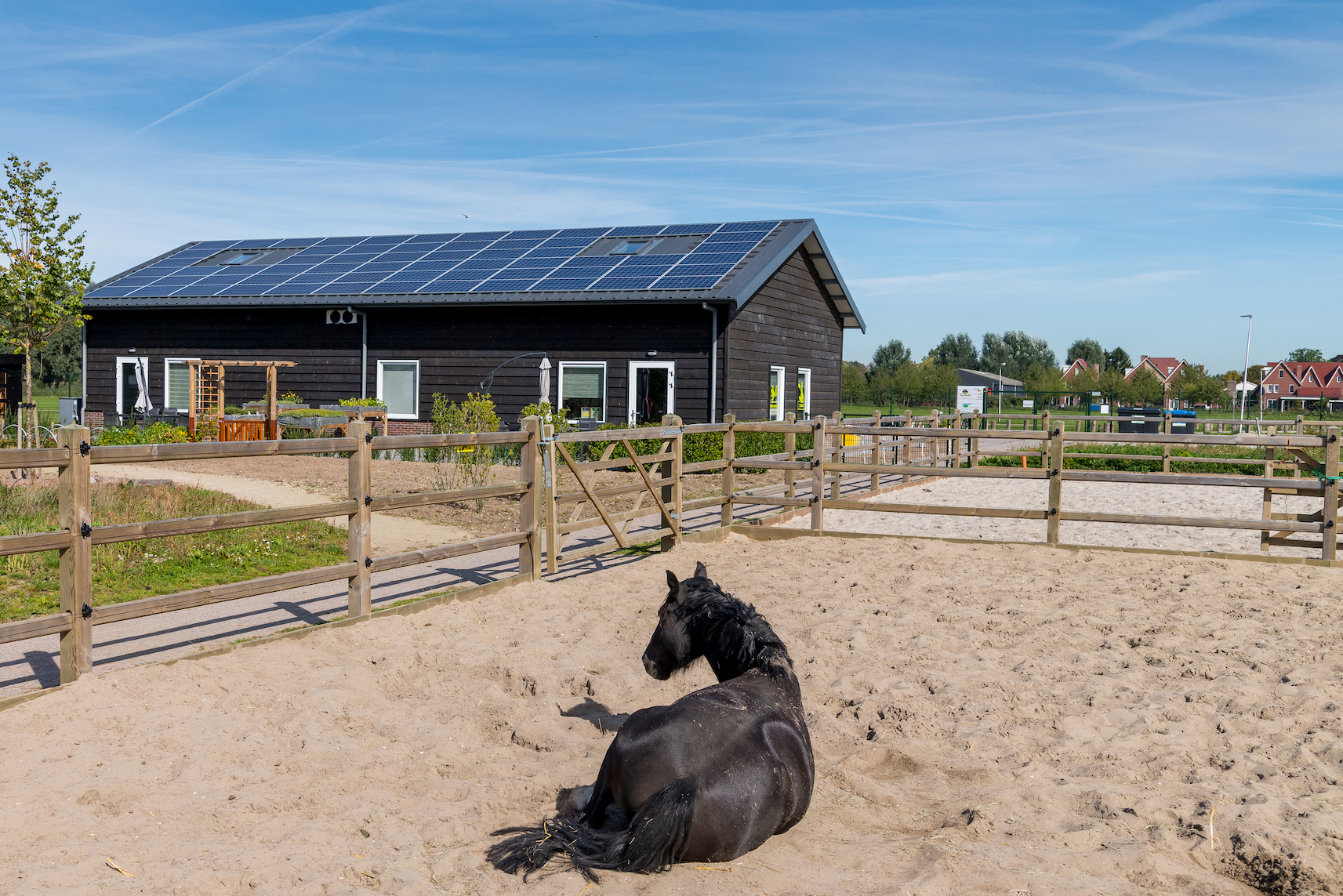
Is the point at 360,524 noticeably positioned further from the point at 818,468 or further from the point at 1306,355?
the point at 1306,355

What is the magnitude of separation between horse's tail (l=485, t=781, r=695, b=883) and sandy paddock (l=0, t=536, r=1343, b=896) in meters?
0.06

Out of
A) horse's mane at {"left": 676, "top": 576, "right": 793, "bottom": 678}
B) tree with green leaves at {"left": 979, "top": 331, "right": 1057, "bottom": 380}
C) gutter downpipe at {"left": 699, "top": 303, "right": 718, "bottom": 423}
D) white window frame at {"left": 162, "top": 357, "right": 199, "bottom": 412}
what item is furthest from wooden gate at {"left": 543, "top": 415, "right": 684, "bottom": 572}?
tree with green leaves at {"left": 979, "top": 331, "right": 1057, "bottom": 380}

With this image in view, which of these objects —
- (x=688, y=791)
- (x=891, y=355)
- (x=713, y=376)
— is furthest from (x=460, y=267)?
(x=891, y=355)

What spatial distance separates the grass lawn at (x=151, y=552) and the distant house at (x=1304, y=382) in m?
97.7

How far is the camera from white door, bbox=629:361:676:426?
20.0 metres

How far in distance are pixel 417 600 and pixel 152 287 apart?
19.9 meters

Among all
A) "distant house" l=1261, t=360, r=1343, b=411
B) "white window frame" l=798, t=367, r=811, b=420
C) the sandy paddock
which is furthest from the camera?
"distant house" l=1261, t=360, r=1343, b=411

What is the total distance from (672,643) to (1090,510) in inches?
441

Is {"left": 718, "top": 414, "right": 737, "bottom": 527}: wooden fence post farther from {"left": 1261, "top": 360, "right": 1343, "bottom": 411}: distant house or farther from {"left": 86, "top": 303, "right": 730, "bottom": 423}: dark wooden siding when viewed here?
{"left": 1261, "top": 360, "right": 1343, "bottom": 411}: distant house

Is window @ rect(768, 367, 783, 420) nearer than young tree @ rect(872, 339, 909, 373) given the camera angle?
Yes

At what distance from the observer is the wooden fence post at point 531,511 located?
7801 mm

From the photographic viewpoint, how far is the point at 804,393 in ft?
78.6

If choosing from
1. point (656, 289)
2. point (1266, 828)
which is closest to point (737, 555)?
point (1266, 828)

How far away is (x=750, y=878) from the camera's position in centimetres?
321
